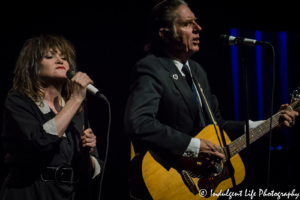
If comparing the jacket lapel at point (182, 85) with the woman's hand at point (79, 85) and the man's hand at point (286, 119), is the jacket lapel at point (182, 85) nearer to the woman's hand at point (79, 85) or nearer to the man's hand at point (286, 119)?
the woman's hand at point (79, 85)

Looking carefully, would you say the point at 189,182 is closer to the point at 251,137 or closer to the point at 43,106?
the point at 251,137

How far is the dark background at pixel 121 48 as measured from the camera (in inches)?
124

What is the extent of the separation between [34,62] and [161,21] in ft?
3.40

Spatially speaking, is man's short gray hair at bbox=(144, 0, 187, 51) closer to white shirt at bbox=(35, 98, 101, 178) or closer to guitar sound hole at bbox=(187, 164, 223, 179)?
white shirt at bbox=(35, 98, 101, 178)

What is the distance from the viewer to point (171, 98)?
86.4 inches

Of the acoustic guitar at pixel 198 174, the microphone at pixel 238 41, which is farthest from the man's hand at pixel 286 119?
the microphone at pixel 238 41

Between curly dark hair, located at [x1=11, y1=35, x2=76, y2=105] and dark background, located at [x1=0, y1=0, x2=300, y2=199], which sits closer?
curly dark hair, located at [x1=11, y1=35, x2=76, y2=105]

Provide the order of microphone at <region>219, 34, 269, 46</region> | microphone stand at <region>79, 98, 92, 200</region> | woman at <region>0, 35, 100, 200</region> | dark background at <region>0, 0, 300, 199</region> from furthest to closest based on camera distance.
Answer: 1. dark background at <region>0, 0, 300, 199</region>
2. microphone at <region>219, 34, 269, 46</region>
3. woman at <region>0, 35, 100, 200</region>
4. microphone stand at <region>79, 98, 92, 200</region>

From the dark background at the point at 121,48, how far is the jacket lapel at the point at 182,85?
1.45 meters

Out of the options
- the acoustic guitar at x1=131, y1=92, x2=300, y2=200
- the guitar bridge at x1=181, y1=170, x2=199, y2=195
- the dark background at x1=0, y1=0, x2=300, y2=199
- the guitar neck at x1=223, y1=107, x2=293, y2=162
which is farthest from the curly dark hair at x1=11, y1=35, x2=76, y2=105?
the guitar neck at x1=223, y1=107, x2=293, y2=162

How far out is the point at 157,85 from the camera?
85.4 inches

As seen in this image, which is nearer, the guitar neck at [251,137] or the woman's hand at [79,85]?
the woman's hand at [79,85]

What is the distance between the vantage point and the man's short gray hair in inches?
95.1

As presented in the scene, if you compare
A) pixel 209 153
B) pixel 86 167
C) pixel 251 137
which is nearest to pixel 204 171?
pixel 209 153
